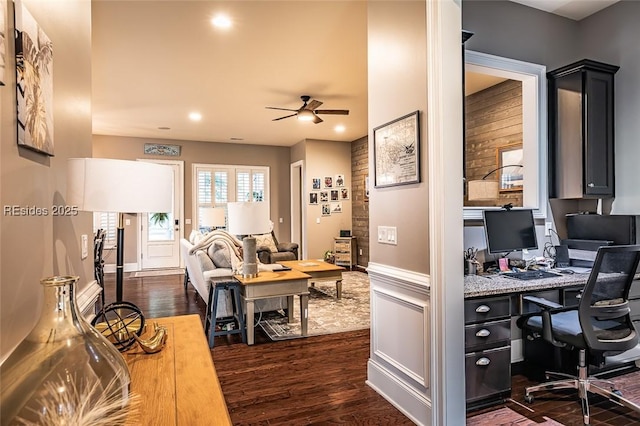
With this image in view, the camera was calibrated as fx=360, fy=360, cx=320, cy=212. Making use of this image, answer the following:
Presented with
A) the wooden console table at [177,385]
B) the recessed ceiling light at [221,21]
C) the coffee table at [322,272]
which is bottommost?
the coffee table at [322,272]

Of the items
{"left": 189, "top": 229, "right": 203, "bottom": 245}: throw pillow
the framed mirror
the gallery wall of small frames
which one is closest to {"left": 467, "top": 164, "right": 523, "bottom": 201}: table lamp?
the framed mirror

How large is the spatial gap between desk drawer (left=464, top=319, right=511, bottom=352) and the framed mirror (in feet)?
2.87

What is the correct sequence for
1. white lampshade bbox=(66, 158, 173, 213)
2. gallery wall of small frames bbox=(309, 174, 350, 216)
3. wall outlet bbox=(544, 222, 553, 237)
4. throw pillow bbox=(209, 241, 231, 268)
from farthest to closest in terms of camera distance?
gallery wall of small frames bbox=(309, 174, 350, 216) → throw pillow bbox=(209, 241, 231, 268) → wall outlet bbox=(544, 222, 553, 237) → white lampshade bbox=(66, 158, 173, 213)

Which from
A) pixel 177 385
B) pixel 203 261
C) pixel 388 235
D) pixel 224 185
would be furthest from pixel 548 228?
pixel 224 185

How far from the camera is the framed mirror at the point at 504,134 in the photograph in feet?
9.87

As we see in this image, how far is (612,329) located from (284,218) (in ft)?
23.9

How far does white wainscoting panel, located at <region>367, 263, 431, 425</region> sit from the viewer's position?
7.07 feet

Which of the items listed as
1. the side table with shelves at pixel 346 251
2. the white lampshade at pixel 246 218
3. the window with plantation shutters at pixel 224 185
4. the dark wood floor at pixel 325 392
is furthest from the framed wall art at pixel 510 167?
the window with plantation shutters at pixel 224 185

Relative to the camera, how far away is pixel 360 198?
8.09 metres

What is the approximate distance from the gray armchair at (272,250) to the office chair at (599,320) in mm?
4815

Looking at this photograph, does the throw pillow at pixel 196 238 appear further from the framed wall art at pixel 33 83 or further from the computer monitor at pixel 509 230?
the framed wall art at pixel 33 83

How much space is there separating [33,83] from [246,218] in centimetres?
250

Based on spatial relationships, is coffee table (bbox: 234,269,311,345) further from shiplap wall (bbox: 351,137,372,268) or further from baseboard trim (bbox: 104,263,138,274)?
baseboard trim (bbox: 104,263,138,274)

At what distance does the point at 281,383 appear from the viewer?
9.16 feet
